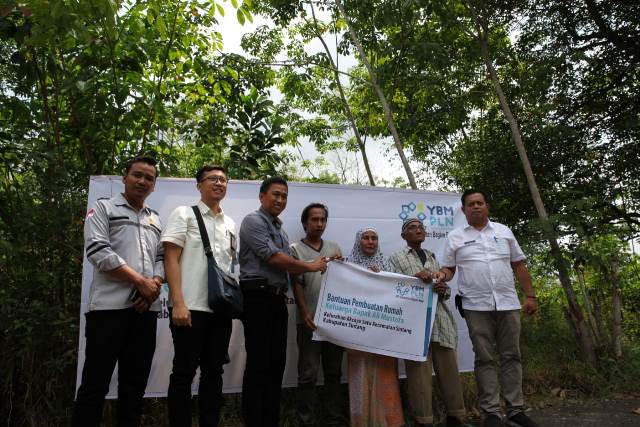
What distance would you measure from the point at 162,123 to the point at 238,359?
90.0 inches

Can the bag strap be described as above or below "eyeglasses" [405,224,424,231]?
below

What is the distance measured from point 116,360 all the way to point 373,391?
6.08ft

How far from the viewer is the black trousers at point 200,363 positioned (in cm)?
292

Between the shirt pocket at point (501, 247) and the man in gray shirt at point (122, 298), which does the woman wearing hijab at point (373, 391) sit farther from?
the man in gray shirt at point (122, 298)

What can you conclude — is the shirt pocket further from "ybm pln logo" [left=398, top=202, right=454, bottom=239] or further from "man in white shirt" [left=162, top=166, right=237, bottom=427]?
"man in white shirt" [left=162, top=166, right=237, bottom=427]

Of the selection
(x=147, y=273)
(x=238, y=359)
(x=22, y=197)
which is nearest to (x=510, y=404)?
(x=238, y=359)

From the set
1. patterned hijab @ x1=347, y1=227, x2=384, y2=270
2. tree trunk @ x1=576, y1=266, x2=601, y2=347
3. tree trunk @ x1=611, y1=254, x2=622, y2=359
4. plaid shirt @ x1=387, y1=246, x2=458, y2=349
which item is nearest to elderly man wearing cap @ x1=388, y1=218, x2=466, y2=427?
plaid shirt @ x1=387, y1=246, x2=458, y2=349

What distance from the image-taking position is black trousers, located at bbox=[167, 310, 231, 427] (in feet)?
9.57

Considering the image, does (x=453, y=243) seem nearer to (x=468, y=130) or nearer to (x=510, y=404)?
(x=510, y=404)

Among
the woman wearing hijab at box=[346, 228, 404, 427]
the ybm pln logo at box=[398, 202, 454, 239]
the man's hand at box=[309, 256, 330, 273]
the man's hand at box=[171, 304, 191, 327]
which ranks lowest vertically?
the woman wearing hijab at box=[346, 228, 404, 427]

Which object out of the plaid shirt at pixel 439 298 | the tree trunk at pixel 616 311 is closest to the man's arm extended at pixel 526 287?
the plaid shirt at pixel 439 298

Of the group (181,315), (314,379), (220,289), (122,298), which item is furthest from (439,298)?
(122,298)

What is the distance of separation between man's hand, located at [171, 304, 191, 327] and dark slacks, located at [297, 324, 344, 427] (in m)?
1.25

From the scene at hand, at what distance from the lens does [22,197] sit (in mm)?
4141
